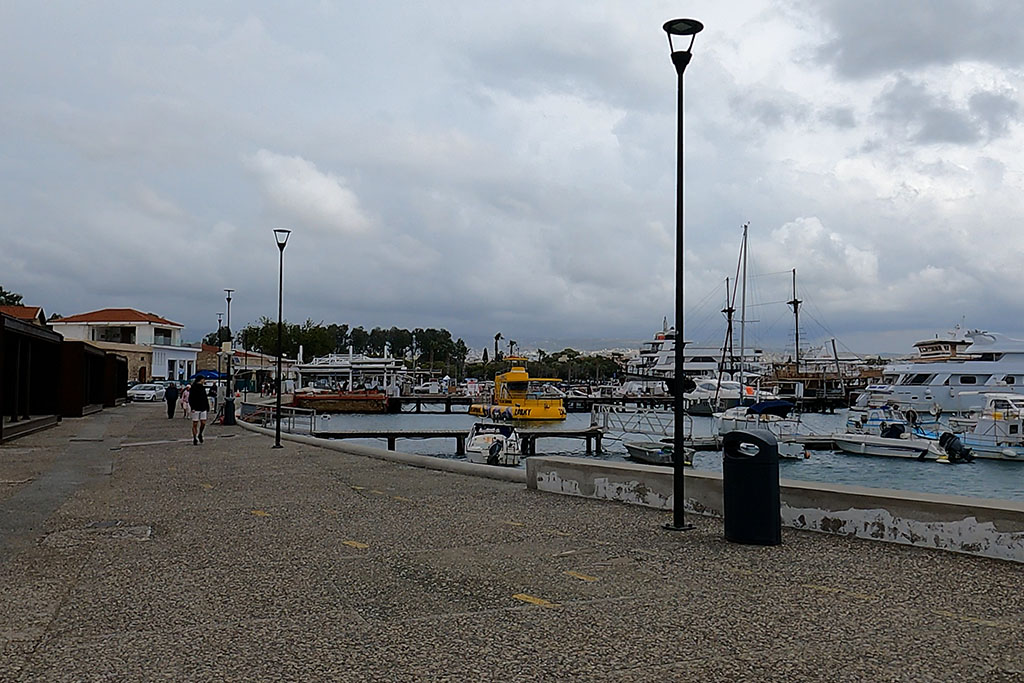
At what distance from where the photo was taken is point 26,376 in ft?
91.1

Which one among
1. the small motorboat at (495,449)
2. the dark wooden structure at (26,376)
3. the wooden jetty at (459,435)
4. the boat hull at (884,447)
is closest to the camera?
the dark wooden structure at (26,376)

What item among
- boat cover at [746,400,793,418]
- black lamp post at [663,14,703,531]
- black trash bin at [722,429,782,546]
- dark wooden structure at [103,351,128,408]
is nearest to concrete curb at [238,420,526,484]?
black lamp post at [663,14,703,531]

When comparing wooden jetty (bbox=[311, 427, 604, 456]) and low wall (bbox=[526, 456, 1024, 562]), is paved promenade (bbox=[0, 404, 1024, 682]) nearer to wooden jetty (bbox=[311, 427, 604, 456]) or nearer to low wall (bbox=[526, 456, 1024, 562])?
low wall (bbox=[526, 456, 1024, 562])

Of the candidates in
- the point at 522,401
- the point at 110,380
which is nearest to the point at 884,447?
the point at 522,401

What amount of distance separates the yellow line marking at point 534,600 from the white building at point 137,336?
83003 millimetres

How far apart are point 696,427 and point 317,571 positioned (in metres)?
64.6

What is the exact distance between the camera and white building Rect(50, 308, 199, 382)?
8581 cm

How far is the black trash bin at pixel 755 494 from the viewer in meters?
8.81

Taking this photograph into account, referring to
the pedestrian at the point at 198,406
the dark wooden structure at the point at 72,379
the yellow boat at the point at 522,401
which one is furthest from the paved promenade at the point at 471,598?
the yellow boat at the point at 522,401

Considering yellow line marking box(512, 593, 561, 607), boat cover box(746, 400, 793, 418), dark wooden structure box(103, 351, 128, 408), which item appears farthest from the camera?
dark wooden structure box(103, 351, 128, 408)

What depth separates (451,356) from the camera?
179625mm

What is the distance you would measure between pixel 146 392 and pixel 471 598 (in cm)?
6225

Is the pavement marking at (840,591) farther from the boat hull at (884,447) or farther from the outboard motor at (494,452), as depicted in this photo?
the boat hull at (884,447)

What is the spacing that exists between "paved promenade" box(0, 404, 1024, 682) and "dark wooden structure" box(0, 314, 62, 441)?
42.6ft
